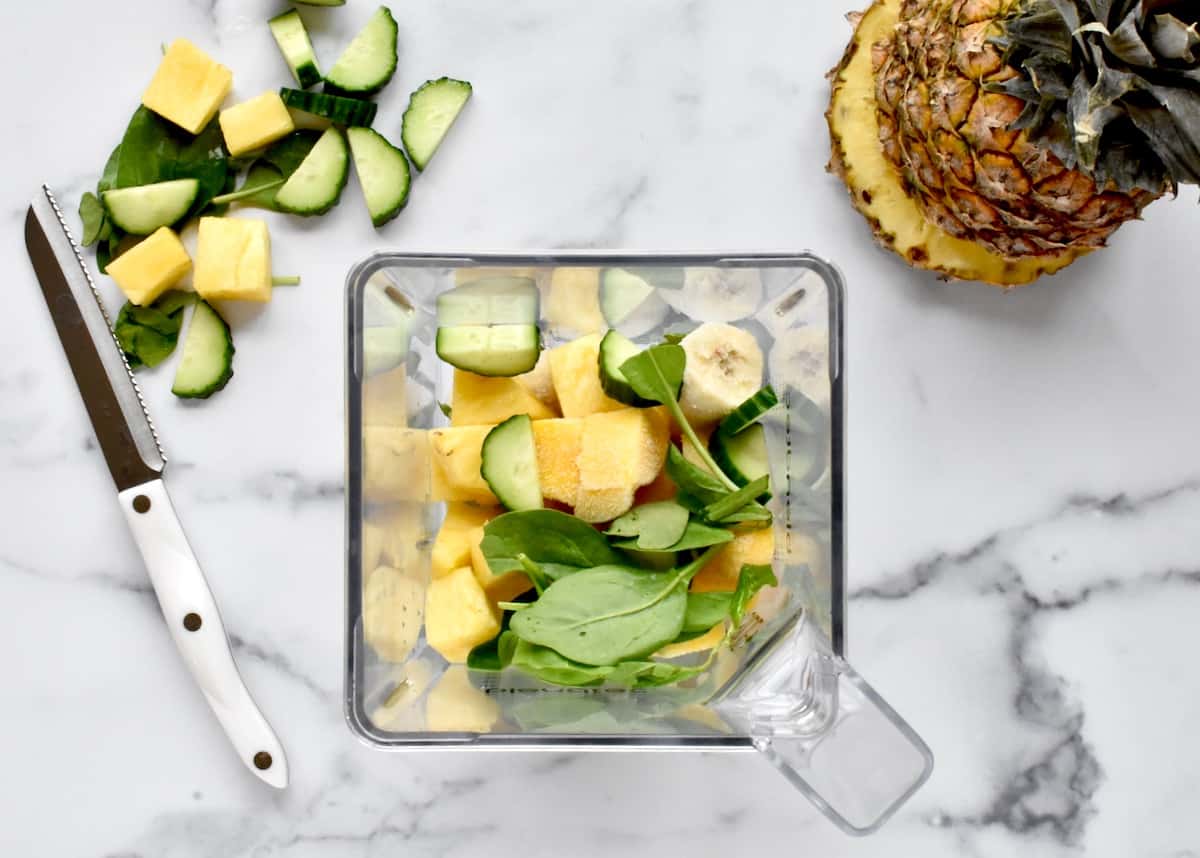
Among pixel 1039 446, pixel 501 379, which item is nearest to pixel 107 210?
pixel 501 379

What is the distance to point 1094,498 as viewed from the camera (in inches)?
49.0

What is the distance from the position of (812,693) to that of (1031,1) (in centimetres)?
58

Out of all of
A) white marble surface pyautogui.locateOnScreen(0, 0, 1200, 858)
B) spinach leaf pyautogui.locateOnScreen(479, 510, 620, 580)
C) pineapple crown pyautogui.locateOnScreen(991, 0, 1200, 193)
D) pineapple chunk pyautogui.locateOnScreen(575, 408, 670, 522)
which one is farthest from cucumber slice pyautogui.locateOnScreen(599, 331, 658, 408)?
pineapple crown pyautogui.locateOnScreen(991, 0, 1200, 193)

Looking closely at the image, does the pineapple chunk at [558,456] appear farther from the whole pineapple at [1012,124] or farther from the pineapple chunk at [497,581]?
the whole pineapple at [1012,124]

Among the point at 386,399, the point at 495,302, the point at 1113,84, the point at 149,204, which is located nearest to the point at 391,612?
the point at 386,399

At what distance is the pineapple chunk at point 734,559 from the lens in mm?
1028

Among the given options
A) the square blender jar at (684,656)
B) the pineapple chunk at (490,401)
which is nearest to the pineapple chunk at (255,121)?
the square blender jar at (684,656)

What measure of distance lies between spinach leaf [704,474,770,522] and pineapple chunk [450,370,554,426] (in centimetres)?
18

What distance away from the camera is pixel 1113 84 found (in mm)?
867

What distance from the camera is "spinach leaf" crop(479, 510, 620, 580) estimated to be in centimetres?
99

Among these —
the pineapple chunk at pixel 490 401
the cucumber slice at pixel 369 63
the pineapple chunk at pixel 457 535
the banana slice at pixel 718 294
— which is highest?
the cucumber slice at pixel 369 63

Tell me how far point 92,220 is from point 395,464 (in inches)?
17.6

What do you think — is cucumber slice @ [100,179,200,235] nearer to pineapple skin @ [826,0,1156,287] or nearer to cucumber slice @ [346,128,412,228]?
cucumber slice @ [346,128,412,228]

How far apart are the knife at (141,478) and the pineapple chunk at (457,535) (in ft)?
0.96
